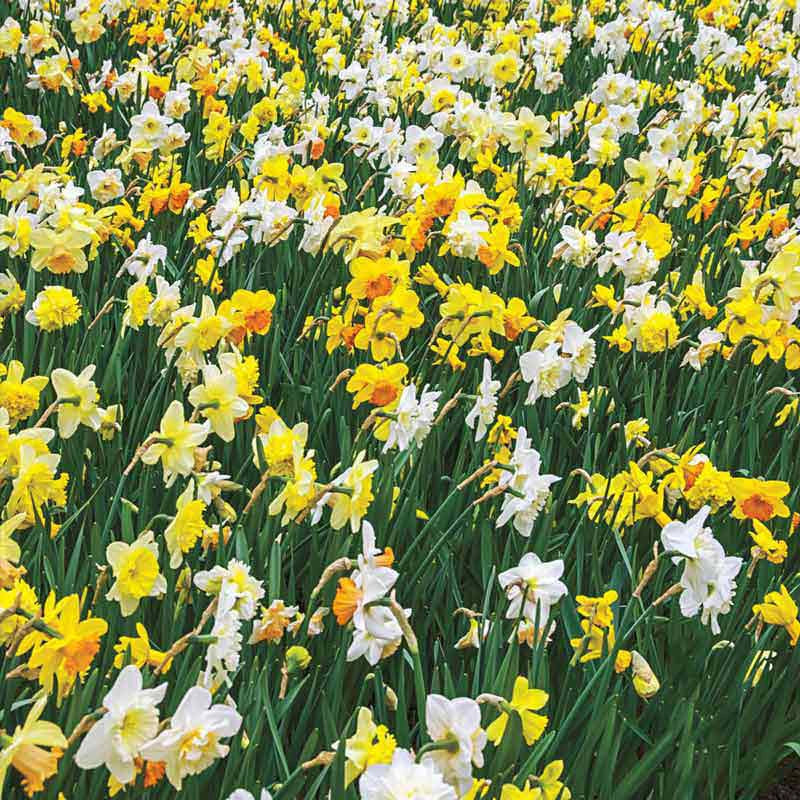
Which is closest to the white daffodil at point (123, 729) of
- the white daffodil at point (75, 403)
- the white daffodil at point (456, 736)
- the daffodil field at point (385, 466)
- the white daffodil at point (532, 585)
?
the daffodil field at point (385, 466)

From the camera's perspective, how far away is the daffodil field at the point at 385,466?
1.33 meters

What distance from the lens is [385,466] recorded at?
1916 mm

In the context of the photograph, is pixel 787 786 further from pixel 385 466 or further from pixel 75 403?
pixel 75 403

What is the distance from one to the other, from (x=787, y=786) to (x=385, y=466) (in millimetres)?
931

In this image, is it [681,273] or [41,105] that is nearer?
[681,273]

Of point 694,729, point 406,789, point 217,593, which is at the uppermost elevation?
point 406,789

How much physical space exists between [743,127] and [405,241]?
250 cm

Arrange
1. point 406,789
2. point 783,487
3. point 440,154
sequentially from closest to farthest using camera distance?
point 406,789
point 783,487
point 440,154

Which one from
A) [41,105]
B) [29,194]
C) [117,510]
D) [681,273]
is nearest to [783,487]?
[117,510]

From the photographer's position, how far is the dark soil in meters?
1.85

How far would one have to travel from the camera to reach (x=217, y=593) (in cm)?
147

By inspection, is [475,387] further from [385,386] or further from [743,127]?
[743,127]

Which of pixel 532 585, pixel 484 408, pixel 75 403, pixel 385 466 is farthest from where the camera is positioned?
pixel 484 408

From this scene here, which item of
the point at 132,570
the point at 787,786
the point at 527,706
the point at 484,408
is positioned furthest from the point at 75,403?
the point at 787,786
